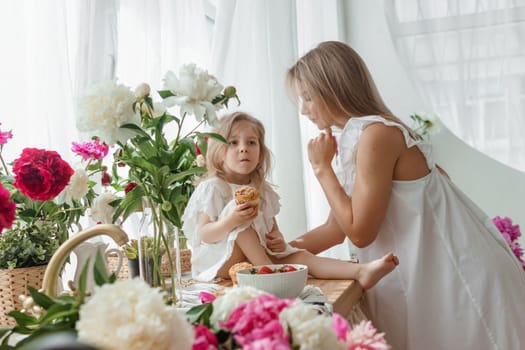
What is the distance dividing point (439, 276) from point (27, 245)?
39.5 inches

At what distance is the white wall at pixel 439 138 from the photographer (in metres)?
3.11

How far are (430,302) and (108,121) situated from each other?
39.1 inches

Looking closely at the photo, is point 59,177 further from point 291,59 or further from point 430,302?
point 291,59

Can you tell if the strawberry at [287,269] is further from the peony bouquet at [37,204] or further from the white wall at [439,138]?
the white wall at [439,138]

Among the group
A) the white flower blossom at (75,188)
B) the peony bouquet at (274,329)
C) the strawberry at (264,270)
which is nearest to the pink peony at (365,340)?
the peony bouquet at (274,329)

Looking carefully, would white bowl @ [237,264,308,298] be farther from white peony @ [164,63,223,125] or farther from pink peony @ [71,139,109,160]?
pink peony @ [71,139,109,160]

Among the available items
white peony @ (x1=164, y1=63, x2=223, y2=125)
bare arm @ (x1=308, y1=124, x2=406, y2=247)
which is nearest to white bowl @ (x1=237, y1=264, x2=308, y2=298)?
white peony @ (x1=164, y1=63, x2=223, y2=125)

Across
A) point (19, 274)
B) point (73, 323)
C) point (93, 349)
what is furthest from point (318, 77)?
point (93, 349)

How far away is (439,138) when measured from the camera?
10.4 feet

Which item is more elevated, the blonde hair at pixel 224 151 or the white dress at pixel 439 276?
the blonde hair at pixel 224 151

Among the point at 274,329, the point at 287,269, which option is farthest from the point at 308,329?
the point at 287,269

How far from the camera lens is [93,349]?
1.00ft

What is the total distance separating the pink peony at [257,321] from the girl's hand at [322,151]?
1.08 m

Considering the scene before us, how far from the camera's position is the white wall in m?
3.11
